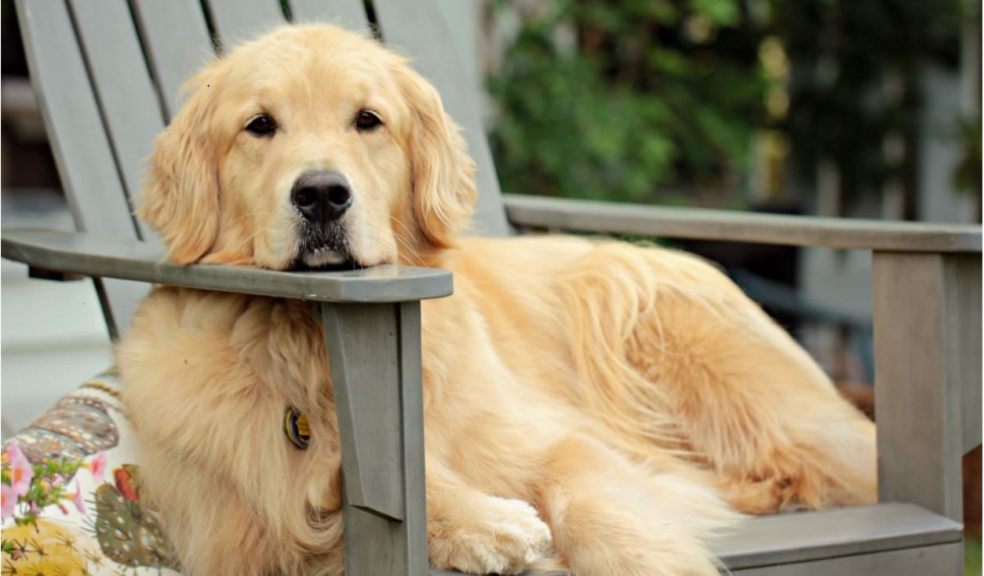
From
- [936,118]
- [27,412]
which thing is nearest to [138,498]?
[27,412]

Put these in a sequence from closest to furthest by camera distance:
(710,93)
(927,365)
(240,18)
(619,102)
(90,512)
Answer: (90,512), (927,365), (240,18), (619,102), (710,93)

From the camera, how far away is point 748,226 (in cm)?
276

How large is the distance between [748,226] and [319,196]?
112cm

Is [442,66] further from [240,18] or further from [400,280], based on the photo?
[400,280]

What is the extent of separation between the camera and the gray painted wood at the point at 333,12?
3109 millimetres

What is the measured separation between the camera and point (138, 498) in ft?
7.39

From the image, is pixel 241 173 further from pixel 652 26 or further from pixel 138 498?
pixel 652 26

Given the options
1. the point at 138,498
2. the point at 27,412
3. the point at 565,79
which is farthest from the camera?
the point at 565,79

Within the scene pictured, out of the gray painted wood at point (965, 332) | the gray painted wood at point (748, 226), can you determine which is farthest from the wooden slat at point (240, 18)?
the gray painted wood at point (965, 332)

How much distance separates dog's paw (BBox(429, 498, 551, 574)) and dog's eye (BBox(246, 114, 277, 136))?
70 centimetres

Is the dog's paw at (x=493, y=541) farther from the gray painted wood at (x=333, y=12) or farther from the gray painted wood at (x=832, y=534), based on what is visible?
the gray painted wood at (x=333, y=12)

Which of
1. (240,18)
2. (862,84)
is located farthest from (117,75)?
(862,84)

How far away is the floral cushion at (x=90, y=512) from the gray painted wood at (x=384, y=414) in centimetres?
50

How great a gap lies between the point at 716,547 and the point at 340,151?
891 mm
